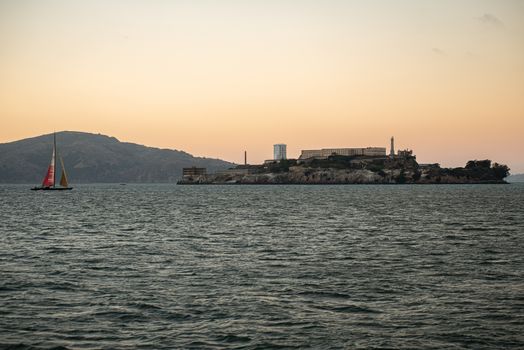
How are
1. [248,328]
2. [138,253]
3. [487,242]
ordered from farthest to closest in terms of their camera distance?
[487,242], [138,253], [248,328]

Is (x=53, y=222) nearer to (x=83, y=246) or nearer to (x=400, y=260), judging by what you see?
(x=83, y=246)

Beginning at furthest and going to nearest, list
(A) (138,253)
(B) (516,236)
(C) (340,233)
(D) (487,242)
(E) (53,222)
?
(E) (53,222) → (C) (340,233) → (B) (516,236) → (D) (487,242) → (A) (138,253)

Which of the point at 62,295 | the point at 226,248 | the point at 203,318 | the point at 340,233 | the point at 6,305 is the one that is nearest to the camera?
the point at 203,318

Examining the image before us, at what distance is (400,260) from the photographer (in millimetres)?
38531

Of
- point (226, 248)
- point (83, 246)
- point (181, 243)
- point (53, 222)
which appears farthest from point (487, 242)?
point (53, 222)

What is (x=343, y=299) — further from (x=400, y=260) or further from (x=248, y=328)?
(x=400, y=260)

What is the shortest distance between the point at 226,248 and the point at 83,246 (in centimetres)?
1188

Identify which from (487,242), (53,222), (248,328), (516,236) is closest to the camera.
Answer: (248,328)

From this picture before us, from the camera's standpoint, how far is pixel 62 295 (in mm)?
27188

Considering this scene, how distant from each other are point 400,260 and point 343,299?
1362cm

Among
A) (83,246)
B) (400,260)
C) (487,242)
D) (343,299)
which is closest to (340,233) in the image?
(487,242)

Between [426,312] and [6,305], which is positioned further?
[6,305]

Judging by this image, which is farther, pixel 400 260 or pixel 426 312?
pixel 400 260

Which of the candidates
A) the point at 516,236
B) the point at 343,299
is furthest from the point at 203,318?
the point at 516,236
